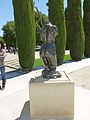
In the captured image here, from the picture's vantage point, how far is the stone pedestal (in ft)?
10.7

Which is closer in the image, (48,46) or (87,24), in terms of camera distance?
(48,46)

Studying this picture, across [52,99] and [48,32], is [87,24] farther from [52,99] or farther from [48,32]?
[52,99]

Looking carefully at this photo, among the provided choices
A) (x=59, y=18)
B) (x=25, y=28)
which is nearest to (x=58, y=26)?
(x=59, y=18)

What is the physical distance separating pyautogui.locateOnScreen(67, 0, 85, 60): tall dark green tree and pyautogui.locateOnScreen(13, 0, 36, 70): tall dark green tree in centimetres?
461

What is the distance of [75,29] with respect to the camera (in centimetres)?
1154

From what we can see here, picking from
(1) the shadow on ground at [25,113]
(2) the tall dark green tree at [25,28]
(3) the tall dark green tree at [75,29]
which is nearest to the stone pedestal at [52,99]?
(1) the shadow on ground at [25,113]

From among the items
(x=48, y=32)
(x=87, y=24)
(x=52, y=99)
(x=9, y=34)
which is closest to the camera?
(x=52, y=99)

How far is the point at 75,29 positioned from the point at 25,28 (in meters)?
5.19

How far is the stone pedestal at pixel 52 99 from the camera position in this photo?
3258 millimetres

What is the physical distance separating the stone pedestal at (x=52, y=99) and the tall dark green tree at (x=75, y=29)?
854cm

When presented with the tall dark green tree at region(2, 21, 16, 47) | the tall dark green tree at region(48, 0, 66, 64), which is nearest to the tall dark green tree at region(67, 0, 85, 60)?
the tall dark green tree at region(48, 0, 66, 64)

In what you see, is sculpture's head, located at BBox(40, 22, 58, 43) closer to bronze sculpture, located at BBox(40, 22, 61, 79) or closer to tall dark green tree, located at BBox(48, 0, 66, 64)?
bronze sculpture, located at BBox(40, 22, 61, 79)

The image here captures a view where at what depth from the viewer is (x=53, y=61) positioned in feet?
12.2

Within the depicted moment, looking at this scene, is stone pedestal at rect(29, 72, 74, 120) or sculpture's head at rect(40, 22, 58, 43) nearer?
stone pedestal at rect(29, 72, 74, 120)
